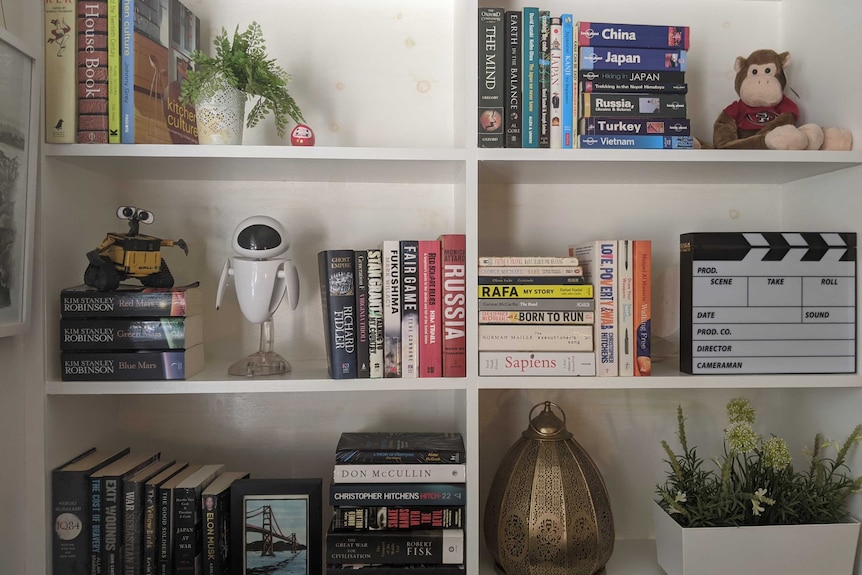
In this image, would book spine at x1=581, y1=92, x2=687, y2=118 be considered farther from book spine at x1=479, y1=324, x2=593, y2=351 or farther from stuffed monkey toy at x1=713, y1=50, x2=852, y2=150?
book spine at x1=479, y1=324, x2=593, y2=351

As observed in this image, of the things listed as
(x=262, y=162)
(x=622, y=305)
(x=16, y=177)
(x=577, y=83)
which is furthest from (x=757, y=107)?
(x=16, y=177)

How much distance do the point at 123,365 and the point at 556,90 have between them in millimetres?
869

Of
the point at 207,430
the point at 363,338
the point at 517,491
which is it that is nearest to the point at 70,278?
the point at 207,430

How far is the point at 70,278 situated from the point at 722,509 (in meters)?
1.21

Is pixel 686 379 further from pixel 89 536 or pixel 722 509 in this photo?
pixel 89 536

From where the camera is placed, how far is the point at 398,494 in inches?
42.3

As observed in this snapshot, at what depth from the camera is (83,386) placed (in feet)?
3.35

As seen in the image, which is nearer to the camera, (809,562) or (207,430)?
(809,562)

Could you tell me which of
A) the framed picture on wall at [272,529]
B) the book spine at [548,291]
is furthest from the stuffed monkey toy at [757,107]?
the framed picture on wall at [272,529]

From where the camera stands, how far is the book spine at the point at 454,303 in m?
1.07

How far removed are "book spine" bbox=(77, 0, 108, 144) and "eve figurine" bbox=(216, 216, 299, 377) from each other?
0.27 m

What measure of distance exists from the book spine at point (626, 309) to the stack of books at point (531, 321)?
48 millimetres

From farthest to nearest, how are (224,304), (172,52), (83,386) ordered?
(224,304)
(172,52)
(83,386)

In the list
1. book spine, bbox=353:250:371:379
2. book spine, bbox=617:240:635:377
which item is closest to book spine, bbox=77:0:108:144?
Result: book spine, bbox=353:250:371:379
